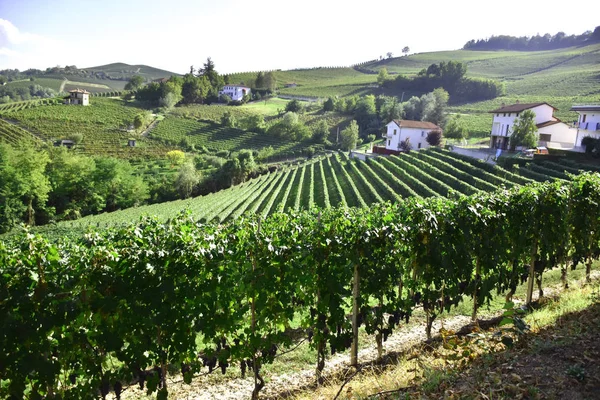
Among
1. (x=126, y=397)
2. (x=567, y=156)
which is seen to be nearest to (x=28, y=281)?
(x=126, y=397)

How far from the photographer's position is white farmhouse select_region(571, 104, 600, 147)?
130ft

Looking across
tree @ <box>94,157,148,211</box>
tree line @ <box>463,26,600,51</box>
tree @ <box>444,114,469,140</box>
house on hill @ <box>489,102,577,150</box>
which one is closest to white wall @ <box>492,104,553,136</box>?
house on hill @ <box>489,102,577,150</box>

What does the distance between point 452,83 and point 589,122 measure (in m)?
68.3

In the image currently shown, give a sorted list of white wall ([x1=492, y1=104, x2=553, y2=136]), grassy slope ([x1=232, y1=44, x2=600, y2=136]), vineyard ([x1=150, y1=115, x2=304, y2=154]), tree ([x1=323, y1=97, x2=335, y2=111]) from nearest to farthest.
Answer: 1. white wall ([x1=492, y1=104, x2=553, y2=136])
2. vineyard ([x1=150, y1=115, x2=304, y2=154])
3. grassy slope ([x1=232, y1=44, x2=600, y2=136])
4. tree ([x1=323, y1=97, x2=335, y2=111])

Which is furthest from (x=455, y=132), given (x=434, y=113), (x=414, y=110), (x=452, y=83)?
(x=452, y=83)

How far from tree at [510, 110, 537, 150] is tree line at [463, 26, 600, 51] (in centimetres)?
14992

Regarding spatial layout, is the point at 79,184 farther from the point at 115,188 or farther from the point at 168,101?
the point at 168,101

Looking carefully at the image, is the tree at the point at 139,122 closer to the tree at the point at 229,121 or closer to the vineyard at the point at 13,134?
the tree at the point at 229,121

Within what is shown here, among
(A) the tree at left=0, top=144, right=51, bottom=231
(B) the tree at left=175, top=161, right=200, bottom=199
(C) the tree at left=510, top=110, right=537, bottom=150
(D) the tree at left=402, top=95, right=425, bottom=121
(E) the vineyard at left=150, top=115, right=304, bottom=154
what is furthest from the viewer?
(D) the tree at left=402, top=95, right=425, bottom=121

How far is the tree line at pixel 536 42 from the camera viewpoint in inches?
6437

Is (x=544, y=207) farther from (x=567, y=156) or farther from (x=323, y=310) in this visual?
(x=567, y=156)

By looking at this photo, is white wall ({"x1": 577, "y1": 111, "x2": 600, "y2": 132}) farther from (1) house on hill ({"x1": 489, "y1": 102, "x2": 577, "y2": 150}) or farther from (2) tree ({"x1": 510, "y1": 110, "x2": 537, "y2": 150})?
(1) house on hill ({"x1": 489, "y1": 102, "x2": 577, "y2": 150})

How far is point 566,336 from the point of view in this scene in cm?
554

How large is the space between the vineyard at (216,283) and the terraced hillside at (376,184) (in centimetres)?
1971
